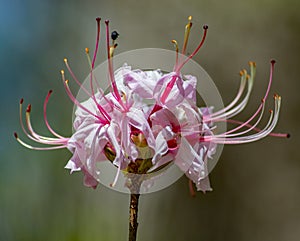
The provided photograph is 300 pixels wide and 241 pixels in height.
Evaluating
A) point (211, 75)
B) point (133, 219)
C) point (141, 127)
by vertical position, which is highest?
point (211, 75)

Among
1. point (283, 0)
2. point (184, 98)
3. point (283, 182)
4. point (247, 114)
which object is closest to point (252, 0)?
point (283, 0)

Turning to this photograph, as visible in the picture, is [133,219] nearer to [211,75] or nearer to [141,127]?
[141,127]

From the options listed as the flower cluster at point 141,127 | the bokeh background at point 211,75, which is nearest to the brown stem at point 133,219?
the flower cluster at point 141,127

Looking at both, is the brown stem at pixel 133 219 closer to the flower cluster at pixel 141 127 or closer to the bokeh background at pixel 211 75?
the flower cluster at pixel 141 127

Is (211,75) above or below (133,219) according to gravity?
above

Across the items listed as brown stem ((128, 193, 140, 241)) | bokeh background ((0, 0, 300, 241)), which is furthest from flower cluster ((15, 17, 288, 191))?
bokeh background ((0, 0, 300, 241))

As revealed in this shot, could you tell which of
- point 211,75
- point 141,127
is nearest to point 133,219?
point 141,127

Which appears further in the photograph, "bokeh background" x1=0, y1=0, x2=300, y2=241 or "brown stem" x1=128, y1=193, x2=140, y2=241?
"bokeh background" x1=0, y1=0, x2=300, y2=241

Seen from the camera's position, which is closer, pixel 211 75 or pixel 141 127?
pixel 141 127

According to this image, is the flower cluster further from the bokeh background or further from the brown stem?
the bokeh background
